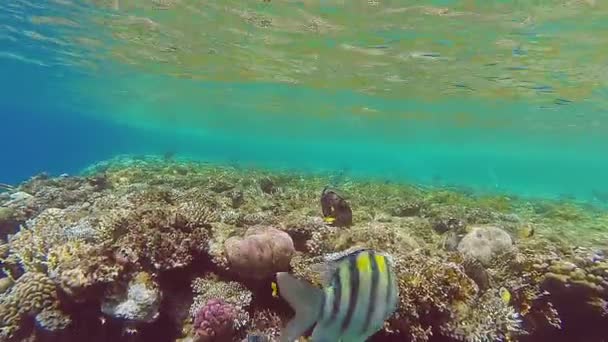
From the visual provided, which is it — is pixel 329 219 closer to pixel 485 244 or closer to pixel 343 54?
pixel 485 244

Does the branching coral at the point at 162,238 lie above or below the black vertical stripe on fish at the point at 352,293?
below

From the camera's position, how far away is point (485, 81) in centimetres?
2573

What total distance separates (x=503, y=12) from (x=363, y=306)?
53.3 feet

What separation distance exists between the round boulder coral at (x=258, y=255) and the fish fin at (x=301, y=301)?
2.67 metres

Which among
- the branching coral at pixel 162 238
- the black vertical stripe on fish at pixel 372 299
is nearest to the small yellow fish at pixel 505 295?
the black vertical stripe on fish at pixel 372 299

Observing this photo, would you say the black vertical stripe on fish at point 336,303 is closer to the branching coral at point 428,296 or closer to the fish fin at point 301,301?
the fish fin at point 301,301

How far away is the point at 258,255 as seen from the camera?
17.2ft

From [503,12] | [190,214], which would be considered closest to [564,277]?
[190,214]

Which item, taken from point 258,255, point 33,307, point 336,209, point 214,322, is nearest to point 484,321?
point 258,255

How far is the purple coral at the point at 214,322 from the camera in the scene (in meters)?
4.72

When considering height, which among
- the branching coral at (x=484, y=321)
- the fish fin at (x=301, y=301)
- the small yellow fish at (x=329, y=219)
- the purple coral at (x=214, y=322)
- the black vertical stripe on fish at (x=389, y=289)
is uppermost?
the black vertical stripe on fish at (x=389, y=289)

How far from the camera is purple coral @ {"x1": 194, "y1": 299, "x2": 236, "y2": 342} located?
4.72m

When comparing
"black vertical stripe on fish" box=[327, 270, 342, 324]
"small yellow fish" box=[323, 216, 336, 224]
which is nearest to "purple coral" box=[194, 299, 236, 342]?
"black vertical stripe on fish" box=[327, 270, 342, 324]

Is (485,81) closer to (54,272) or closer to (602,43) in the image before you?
(602,43)
